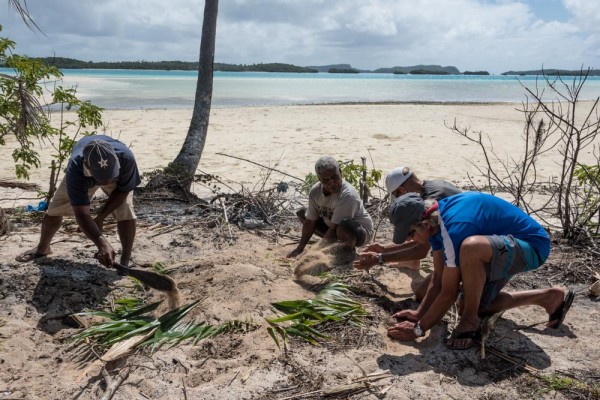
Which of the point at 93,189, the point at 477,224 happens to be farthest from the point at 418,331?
the point at 93,189

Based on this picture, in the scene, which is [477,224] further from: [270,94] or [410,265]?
[270,94]

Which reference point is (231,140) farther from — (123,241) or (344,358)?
(344,358)

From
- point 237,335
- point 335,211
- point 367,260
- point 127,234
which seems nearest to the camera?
point 237,335

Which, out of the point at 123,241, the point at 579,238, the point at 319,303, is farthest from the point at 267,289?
the point at 579,238

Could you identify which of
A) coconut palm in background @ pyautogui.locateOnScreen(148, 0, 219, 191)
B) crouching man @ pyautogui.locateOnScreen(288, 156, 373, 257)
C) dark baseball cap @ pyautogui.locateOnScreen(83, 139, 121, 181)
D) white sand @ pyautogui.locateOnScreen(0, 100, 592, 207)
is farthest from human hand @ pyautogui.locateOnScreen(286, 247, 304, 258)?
white sand @ pyautogui.locateOnScreen(0, 100, 592, 207)

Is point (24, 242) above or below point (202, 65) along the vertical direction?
below

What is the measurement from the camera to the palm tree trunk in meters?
7.09

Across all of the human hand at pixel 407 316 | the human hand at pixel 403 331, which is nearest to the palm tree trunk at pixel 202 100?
the human hand at pixel 407 316

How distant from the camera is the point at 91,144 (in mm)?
3738

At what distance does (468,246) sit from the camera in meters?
3.03

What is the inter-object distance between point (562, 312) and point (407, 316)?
3.30ft

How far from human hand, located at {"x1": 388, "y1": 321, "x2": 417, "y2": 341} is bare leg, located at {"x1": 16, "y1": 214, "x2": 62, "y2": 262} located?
9.26 ft

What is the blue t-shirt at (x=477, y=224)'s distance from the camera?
308 centimetres

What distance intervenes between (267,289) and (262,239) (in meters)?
1.60
